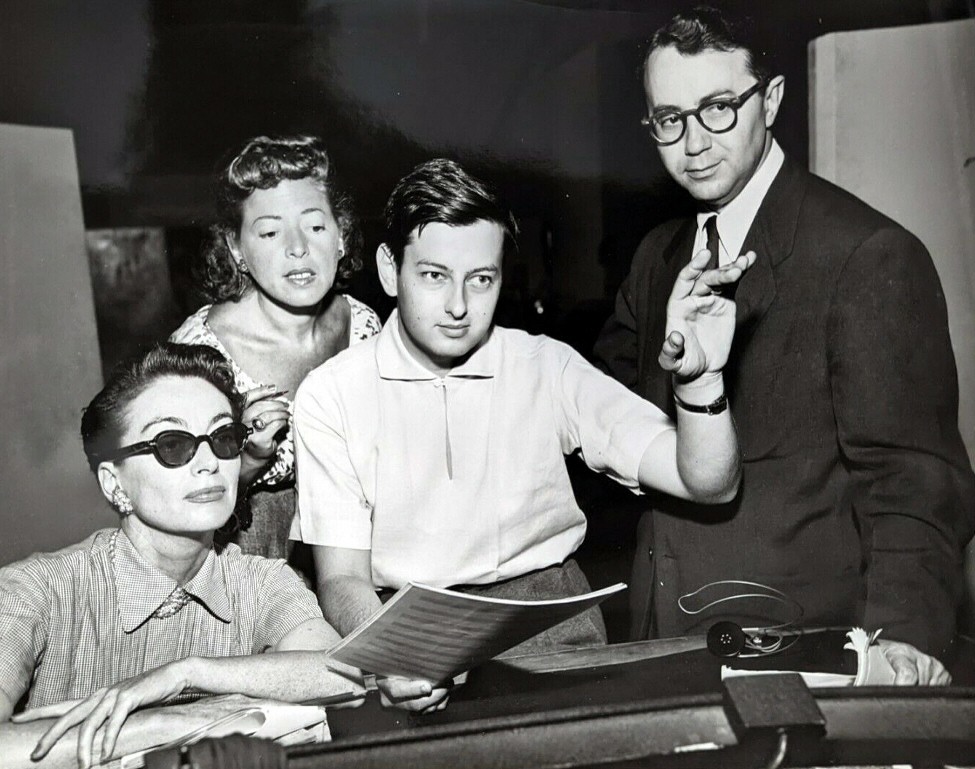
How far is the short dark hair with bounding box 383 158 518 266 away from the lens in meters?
2.34

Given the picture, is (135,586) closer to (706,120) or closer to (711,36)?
(706,120)

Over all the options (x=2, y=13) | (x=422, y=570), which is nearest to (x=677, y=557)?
(x=422, y=570)

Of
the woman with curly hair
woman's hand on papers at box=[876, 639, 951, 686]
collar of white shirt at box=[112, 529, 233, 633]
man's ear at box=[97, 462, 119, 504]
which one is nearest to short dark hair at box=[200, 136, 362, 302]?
the woman with curly hair

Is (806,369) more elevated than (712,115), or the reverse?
(712,115)

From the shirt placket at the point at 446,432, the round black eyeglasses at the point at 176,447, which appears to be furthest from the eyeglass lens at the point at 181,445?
the shirt placket at the point at 446,432

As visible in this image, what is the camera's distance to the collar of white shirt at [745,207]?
2424mm

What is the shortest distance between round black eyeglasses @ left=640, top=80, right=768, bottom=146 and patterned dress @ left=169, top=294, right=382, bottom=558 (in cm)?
85

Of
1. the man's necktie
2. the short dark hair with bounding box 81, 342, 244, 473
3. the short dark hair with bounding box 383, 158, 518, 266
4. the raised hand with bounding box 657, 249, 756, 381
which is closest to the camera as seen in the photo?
the raised hand with bounding box 657, 249, 756, 381

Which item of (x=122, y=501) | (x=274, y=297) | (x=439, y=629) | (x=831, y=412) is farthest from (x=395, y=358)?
(x=831, y=412)

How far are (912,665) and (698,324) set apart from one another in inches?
37.0

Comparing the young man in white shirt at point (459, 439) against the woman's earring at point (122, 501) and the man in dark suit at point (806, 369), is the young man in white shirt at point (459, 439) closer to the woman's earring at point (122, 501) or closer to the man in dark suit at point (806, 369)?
the man in dark suit at point (806, 369)

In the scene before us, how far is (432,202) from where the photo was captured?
7.67 ft

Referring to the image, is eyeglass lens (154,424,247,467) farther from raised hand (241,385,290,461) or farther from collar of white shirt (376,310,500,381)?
collar of white shirt (376,310,500,381)

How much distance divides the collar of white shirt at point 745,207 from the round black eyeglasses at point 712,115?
0.42ft
